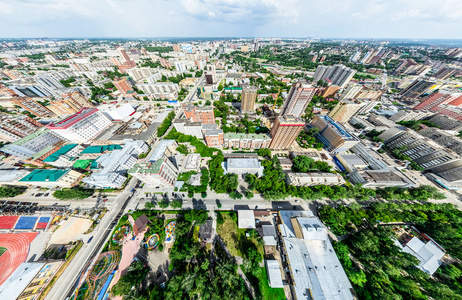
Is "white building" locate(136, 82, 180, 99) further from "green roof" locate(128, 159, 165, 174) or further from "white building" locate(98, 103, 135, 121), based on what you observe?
"green roof" locate(128, 159, 165, 174)

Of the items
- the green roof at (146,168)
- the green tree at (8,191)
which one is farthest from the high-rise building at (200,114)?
the green tree at (8,191)

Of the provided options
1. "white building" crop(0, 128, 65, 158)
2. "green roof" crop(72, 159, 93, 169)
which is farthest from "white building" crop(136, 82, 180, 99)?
"green roof" crop(72, 159, 93, 169)

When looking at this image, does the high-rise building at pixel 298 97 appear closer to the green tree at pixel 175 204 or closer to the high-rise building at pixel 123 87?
the green tree at pixel 175 204

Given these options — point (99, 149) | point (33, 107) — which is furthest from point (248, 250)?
point (33, 107)

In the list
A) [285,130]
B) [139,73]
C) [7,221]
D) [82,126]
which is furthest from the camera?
[139,73]

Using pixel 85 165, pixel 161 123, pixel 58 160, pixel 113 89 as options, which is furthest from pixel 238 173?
pixel 113 89

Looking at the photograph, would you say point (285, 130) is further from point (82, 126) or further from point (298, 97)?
point (82, 126)
